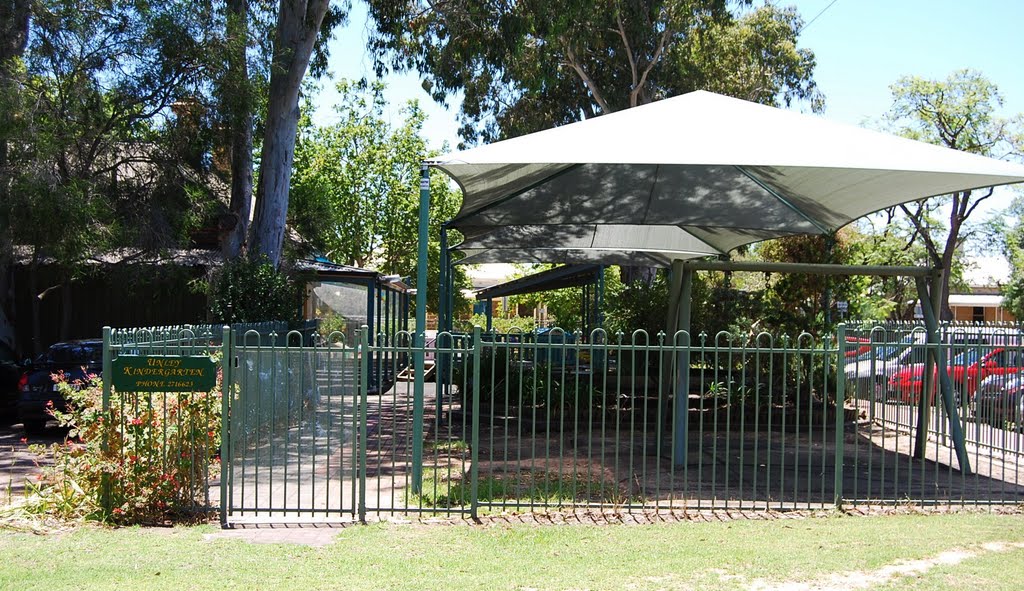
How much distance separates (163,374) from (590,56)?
21337mm

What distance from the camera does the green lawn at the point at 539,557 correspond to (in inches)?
235

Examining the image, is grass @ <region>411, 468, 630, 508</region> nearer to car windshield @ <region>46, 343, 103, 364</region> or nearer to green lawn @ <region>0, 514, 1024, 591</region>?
green lawn @ <region>0, 514, 1024, 591</region>

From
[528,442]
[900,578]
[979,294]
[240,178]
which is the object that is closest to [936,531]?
[900,578]

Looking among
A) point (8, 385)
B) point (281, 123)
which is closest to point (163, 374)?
point (8, 385)

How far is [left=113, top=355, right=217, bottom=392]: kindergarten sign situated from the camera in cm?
766

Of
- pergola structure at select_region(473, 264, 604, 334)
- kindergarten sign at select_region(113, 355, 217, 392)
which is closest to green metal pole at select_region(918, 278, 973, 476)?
kindergarten sign at select_region(113, 355, 217, 392)

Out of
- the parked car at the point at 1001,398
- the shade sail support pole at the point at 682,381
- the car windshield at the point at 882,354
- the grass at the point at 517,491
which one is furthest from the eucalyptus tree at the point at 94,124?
the parked car at the point at 1001,398

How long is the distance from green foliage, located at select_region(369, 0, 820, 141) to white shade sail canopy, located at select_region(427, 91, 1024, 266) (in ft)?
19.4

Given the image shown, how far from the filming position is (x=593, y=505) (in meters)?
8.04

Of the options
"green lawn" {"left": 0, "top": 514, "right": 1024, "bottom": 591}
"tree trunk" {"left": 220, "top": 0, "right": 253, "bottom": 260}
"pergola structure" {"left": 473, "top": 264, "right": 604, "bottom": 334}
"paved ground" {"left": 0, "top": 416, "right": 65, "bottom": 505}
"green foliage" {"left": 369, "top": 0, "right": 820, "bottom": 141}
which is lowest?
"paved ground" {"left": 0, "top": 416, "right": 65, "bottom": 505}

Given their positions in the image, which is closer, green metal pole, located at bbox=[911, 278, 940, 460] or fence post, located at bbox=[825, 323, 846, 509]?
fence post, located at bbox=[825, 323, 846, 509]

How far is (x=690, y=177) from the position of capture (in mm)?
11133

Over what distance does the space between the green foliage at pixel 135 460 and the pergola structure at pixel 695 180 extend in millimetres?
1912

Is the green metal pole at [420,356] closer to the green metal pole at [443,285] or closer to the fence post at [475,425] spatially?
the fence post at [475,425]
